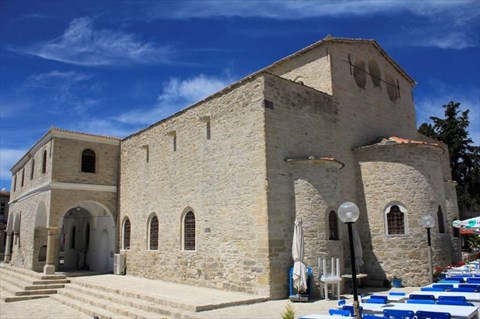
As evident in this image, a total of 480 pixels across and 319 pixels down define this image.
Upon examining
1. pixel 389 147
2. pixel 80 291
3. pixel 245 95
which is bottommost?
pixel 80 291

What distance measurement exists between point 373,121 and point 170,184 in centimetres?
846

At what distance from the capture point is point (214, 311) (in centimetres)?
940

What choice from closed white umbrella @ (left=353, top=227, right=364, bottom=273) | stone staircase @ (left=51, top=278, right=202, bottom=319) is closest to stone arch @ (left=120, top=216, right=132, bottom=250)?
stone staircase @ (left=51, top=278, right=202, bottom=319)

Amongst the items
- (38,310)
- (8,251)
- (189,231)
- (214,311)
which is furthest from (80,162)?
(214,311)

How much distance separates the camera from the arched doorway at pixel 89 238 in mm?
20094

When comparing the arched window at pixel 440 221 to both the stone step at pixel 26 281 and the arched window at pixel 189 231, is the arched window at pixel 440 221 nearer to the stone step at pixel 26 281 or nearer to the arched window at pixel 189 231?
the arched window at pixel 189 231

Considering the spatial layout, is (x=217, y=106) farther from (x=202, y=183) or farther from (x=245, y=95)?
(x=202, y=183)

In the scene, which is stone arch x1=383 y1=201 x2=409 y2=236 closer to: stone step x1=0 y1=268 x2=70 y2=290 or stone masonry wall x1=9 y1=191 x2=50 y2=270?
stone step x1=0 y1=268 x2=70 y2=290

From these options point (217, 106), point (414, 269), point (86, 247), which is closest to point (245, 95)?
point (217, 106)

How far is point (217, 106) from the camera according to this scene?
44.9 ft

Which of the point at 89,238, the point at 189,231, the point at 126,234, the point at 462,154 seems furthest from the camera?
the point at 462,154

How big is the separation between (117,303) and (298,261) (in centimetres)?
554

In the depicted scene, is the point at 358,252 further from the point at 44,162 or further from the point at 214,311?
the point at 44,162

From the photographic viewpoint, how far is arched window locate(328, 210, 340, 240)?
39.8ft
